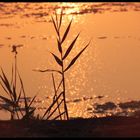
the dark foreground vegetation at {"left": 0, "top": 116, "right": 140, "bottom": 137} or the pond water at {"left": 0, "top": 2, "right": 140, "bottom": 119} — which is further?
the pond water at {"left": 0, "top": 2, "right": 140, "bottom": 119}

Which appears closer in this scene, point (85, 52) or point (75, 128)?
point (75, 128)

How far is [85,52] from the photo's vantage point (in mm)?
6508

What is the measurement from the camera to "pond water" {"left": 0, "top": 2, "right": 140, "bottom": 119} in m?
5.51

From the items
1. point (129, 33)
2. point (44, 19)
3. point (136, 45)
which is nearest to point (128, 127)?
point (136, 45)

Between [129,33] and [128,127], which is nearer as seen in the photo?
[128,127]

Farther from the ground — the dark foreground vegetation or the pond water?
the dark foreground vegetation

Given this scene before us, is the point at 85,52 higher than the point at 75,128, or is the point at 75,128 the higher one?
the point at 75,128

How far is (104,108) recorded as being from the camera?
17.4ft

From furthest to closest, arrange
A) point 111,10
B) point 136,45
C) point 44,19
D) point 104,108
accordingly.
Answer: point 111,10
point 44,19
point 136,45
point 104,108

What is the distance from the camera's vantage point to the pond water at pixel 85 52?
18.1 ft

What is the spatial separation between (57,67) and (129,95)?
34.7 inches

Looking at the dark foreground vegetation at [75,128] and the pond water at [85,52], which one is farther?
the pond water at [85,52]

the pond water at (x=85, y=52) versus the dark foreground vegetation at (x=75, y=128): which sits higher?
the dark foreground vegetation at (x=75, y=128)

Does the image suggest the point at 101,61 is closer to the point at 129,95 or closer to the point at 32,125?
the point at 129,95
